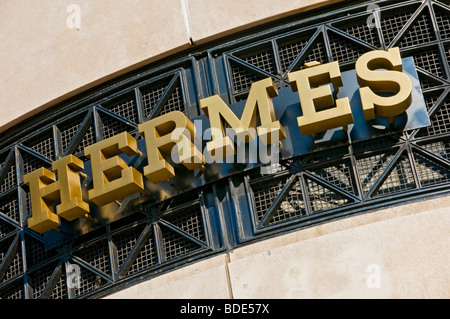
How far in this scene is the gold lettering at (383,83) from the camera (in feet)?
47.5

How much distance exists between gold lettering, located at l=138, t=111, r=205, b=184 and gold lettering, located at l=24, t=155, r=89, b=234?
1.43 m

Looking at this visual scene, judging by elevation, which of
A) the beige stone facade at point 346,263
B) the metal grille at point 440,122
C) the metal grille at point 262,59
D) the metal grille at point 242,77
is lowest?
the beige stone facade at point 346,263

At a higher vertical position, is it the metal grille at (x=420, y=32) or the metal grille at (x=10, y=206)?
the metal grille at (x=420, y=32)

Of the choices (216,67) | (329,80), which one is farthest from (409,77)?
(216,67)

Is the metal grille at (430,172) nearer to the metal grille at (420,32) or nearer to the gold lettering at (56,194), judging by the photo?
the metal grille at (420,32)

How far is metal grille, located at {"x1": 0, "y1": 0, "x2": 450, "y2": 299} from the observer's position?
14.9m

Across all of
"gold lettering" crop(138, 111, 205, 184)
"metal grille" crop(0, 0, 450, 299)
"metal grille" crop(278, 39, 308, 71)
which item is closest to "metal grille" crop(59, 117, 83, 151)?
"metal grille" crop(0, 0, 450, 299)

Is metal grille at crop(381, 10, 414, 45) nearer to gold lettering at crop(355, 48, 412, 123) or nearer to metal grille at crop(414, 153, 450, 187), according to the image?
gold lettering at crop(355, 48, 412, 123)

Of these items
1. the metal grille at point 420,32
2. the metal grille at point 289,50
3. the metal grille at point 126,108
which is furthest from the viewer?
the metal grille at point 126,108

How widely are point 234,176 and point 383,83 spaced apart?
9.87 ft

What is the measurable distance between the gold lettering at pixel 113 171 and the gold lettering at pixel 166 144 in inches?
11.0

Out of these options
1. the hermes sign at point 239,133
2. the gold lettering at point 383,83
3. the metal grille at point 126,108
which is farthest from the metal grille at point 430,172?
the metal grille at point 126,108

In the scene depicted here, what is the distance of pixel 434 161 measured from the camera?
1475 cm
